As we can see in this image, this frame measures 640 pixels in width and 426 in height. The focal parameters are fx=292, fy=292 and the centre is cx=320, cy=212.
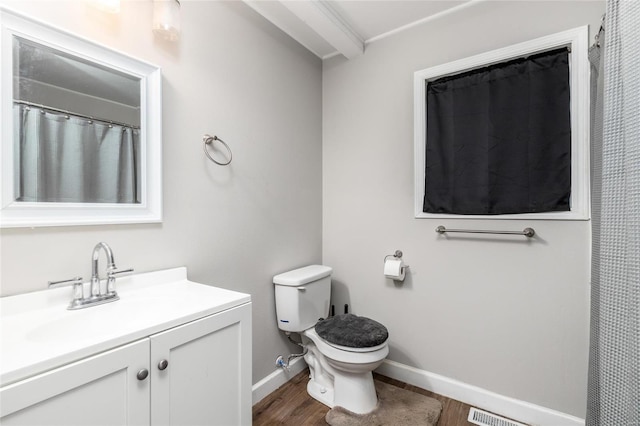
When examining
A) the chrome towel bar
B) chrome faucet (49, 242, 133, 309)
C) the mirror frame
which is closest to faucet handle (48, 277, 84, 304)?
chrome faucet (49, 242, 133, 309)

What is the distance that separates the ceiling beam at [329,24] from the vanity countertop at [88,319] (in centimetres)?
165

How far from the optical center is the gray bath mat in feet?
5.31

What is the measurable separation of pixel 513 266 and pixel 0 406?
211 centimetres

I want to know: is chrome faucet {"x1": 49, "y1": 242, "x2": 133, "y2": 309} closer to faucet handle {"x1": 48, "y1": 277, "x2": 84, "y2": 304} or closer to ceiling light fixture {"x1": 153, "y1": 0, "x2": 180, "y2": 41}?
faucet handle {"x1": 48, "y1": 277, "x2": 84, "y2": 304}

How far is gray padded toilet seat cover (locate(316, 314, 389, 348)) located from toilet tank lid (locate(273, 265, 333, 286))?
0.29 meters

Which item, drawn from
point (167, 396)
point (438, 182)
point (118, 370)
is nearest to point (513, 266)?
point (438, 182)

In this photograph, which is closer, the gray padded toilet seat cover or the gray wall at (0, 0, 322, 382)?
the gray wall at (0, 0, 322, 382)

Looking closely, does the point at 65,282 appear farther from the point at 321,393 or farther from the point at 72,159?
the point at 321,393

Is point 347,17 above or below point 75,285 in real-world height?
above

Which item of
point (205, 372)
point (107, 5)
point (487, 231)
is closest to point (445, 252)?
point (487, 231)

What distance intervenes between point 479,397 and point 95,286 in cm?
213

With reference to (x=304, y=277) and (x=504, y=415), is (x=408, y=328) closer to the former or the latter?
(x=504, y=415)

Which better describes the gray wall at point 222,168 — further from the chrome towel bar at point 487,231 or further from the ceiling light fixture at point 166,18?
the chrome towel bar at point 487,231

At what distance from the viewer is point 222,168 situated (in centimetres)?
166
